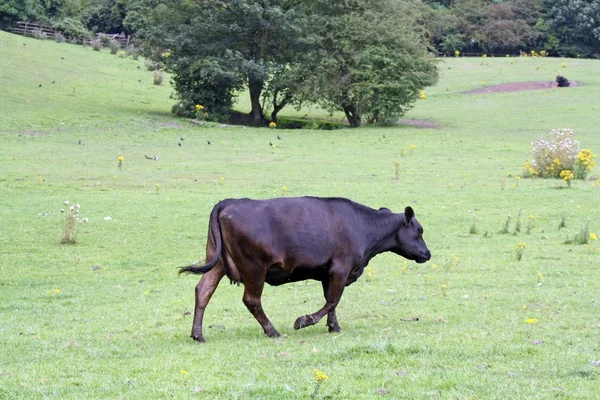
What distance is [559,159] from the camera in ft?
92.5

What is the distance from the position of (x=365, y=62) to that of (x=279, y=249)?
39885mm

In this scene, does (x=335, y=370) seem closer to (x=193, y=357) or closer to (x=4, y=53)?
(x=193, y=357)

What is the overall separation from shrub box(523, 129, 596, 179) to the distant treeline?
5872cm

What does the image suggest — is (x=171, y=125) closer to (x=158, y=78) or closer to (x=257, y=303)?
(x=158, y=78)

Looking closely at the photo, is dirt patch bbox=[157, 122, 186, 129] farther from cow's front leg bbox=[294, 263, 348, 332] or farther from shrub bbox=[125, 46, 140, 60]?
cow's front leg bbox=[294, 263, 348, 332]

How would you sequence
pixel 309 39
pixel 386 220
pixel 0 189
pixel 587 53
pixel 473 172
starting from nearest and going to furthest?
1. pixel 386 220
2. pixel 0 189
3. pixel 473 172
4. pixel 309 39
5. pixel 587 53

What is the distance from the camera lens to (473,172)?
3031 cm

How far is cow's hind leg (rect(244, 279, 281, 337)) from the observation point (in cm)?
950

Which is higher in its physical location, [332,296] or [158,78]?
[158,78]

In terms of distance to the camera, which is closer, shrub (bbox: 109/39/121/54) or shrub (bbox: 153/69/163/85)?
shrub (bbox: 153/69/163/85)

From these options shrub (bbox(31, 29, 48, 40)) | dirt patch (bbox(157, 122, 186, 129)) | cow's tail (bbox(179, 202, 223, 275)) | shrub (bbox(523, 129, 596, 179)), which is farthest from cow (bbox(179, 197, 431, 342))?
shrub (bbox(31, 29, 48, 40))

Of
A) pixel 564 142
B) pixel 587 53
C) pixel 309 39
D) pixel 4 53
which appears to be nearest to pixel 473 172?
pixel 564 142

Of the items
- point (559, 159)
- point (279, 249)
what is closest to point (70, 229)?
point (279, 249)

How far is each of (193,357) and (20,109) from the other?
3679 cm
